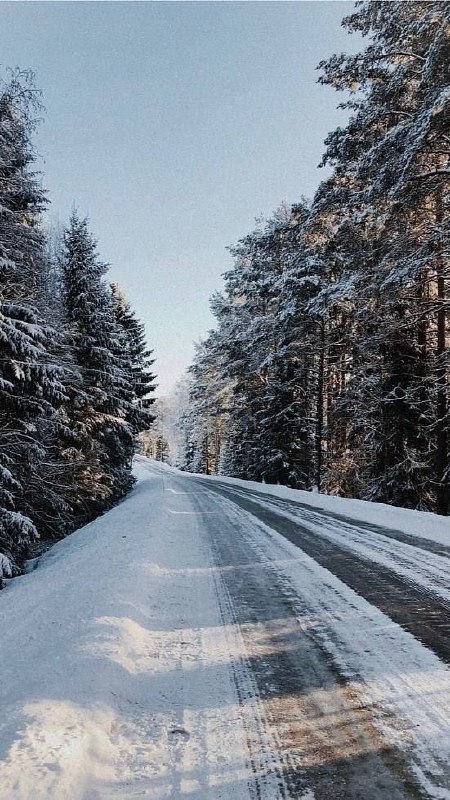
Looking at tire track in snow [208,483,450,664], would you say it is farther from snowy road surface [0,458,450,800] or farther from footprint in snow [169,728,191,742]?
footprint in snow [169,728,191,742]

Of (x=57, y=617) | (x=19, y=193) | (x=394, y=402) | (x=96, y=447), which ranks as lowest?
(x=57, y=617)

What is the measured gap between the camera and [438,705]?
105 inches

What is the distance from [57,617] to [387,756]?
296cm

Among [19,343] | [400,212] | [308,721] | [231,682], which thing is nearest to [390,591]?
[231,682]

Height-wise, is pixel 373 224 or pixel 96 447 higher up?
pixel 373 224

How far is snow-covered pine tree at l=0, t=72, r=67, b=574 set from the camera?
27.7 feet

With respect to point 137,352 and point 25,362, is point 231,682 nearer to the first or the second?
point 25,362

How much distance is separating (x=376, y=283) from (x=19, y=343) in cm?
847

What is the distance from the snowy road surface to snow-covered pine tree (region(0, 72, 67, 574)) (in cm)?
335

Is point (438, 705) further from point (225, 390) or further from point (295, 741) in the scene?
point (225, 390)

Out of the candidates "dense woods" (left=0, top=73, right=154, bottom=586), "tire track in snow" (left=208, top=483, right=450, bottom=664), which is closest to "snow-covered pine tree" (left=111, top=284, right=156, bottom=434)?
"dense woods" (left=0, top=73, right=154, bottom=586)

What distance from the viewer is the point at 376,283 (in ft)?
39.3

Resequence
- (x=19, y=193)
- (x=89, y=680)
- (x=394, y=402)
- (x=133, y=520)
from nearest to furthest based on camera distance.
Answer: (x=89, y=680)
(x=19, y=193)
(x=133, y=520)
(x=394, y=402)

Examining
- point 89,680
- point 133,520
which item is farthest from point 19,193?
point 89,680
